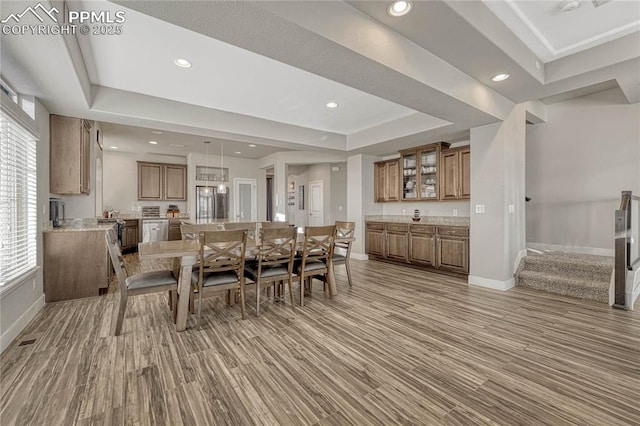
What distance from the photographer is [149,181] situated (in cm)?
780

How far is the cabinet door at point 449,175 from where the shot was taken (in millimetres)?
5168

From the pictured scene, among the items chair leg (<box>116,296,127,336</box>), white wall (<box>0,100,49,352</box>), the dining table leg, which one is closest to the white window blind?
white wall (<box>0,100,49,352</box>)

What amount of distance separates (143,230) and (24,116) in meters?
5.02

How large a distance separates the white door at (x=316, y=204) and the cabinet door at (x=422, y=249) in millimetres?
4347

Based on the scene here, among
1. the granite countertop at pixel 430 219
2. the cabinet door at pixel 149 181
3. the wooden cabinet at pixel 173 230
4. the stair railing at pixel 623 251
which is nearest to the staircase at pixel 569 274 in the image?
the stair railing at pixel 623 251

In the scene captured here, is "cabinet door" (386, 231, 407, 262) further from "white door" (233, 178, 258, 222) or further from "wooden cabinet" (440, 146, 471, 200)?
"white door" (233, 178, 258, 222)

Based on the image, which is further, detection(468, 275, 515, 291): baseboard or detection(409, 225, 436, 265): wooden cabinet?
detection(409, 225, 436, 265): wooden cabinet

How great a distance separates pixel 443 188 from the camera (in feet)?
17.6

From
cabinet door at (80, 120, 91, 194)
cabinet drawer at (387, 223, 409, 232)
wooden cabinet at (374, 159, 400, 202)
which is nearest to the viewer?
cabinet door at (80, 120, 91, 194)

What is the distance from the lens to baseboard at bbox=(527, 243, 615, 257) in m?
4.53

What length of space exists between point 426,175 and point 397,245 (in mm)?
1569

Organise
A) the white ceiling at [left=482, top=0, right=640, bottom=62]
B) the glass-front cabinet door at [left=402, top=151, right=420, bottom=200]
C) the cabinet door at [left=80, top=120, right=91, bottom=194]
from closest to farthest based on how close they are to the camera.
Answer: the white ceiling at [left=482, top=0, right=640, bottom=62] < the cabinet door at [left=80, top=120, right=91, bottom=194] < the glass-front cabinet door at [left=402, top=151, right=420, bottom=200]

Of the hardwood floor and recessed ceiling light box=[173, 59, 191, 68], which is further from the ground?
recessed ceiling light box=[173, 59, 191, 68]

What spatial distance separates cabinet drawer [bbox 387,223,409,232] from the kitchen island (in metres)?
4.93
